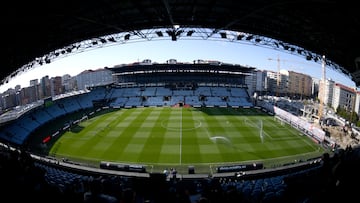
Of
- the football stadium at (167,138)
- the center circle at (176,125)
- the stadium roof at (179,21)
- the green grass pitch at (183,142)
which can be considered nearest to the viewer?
the stadium roof at (179,21)

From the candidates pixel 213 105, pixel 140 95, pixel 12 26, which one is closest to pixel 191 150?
pixel 12 26

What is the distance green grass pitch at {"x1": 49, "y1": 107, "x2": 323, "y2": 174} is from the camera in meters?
24.3

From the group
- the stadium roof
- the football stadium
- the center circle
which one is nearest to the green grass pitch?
the center circle

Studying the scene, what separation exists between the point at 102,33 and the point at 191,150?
647 inches

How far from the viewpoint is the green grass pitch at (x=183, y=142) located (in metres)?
24.3

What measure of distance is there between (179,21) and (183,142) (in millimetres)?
16563

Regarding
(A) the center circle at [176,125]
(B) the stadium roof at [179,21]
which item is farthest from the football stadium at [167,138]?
(B) the stadium roof at [179,21]

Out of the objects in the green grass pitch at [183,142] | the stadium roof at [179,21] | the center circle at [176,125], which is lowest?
Result: the green grass pitch at [183,142]

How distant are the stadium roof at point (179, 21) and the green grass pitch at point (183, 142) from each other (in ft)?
39.7

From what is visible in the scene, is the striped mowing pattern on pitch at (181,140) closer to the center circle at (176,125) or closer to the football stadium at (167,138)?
the center circle at (176,125)

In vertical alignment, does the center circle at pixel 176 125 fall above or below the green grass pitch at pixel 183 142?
above

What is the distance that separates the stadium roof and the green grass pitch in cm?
1209

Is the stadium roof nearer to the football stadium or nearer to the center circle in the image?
the football stadium

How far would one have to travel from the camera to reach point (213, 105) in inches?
2292
